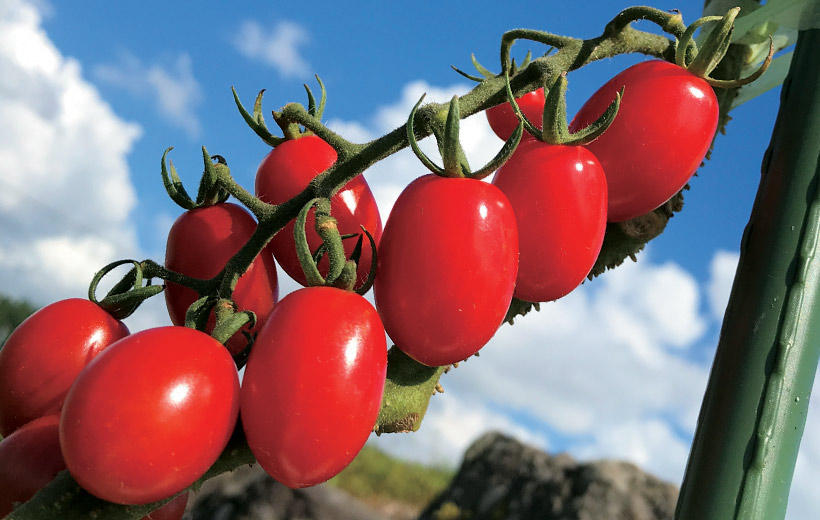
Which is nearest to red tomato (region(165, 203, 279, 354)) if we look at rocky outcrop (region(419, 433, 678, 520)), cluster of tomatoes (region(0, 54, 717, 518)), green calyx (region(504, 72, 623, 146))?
cluster of tomatoes (region(0, 54, 717, 518))

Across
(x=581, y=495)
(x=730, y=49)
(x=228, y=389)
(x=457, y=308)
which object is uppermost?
(x=730, y=49)

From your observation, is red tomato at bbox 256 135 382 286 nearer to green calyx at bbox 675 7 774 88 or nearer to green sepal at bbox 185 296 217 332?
green sepal at bbox 185 296 217 332

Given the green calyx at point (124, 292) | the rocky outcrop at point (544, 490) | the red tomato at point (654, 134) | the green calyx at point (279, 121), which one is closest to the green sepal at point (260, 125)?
the green calyx at point (279, 121)

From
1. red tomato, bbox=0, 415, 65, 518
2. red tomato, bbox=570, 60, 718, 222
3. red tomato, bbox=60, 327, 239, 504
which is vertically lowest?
red tomato, bbox=0, 415, 65, 518

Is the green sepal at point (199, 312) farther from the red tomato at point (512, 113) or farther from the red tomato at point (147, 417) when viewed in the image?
the red tomato at point (512, 113)

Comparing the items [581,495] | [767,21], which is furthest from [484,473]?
[767,21]

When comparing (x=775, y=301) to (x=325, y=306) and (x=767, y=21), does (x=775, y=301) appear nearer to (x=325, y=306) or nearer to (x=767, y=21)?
(x=767, y=21)
